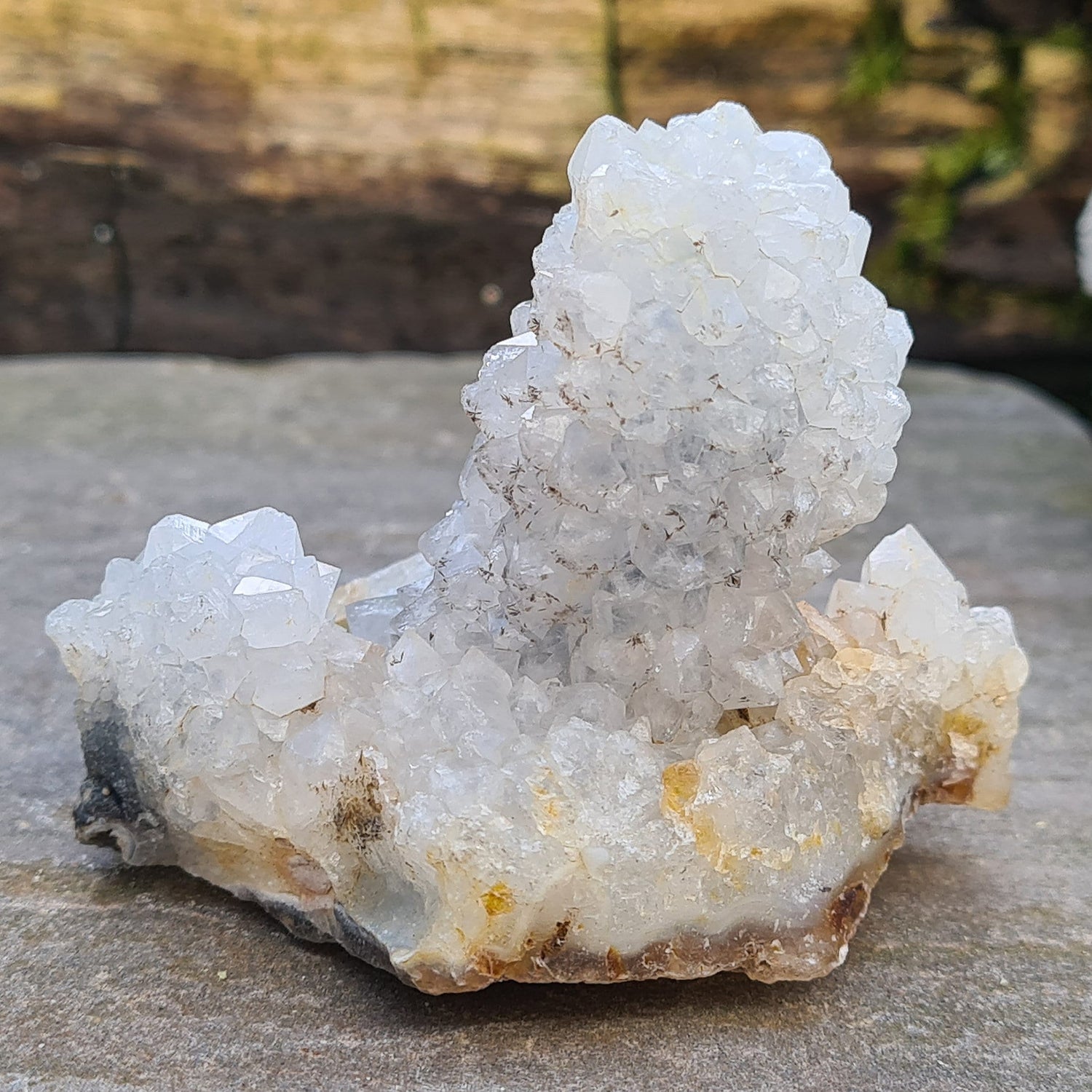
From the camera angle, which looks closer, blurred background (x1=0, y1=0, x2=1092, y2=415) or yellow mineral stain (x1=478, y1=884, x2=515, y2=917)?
yellow mineral stain (x1=478, y1=884, x2=515, y2=917)

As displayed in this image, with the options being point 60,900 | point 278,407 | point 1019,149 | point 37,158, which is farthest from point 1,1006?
point 1019,149

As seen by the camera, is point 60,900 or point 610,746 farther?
point 60,900

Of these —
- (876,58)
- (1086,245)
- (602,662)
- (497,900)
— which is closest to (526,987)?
(497,900)

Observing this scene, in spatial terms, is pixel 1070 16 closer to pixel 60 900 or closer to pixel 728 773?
pixel 728 773

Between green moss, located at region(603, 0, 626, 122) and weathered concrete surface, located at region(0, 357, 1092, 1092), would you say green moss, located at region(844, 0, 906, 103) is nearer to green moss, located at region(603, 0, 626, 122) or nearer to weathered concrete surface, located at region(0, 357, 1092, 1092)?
green moss, located at region(603, 0, 626, 122)

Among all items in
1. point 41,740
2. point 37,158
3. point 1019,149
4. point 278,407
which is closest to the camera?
point 41,740

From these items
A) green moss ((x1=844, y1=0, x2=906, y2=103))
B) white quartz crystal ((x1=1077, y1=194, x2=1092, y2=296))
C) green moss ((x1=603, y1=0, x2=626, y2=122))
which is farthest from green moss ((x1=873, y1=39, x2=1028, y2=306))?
white quartz crystal ((x1=1077, y1=194, x2=1092, y2=296))

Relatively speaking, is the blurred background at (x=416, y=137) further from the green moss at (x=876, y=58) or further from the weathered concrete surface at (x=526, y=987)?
the weathered concrete surface at (x=526, y=987)
